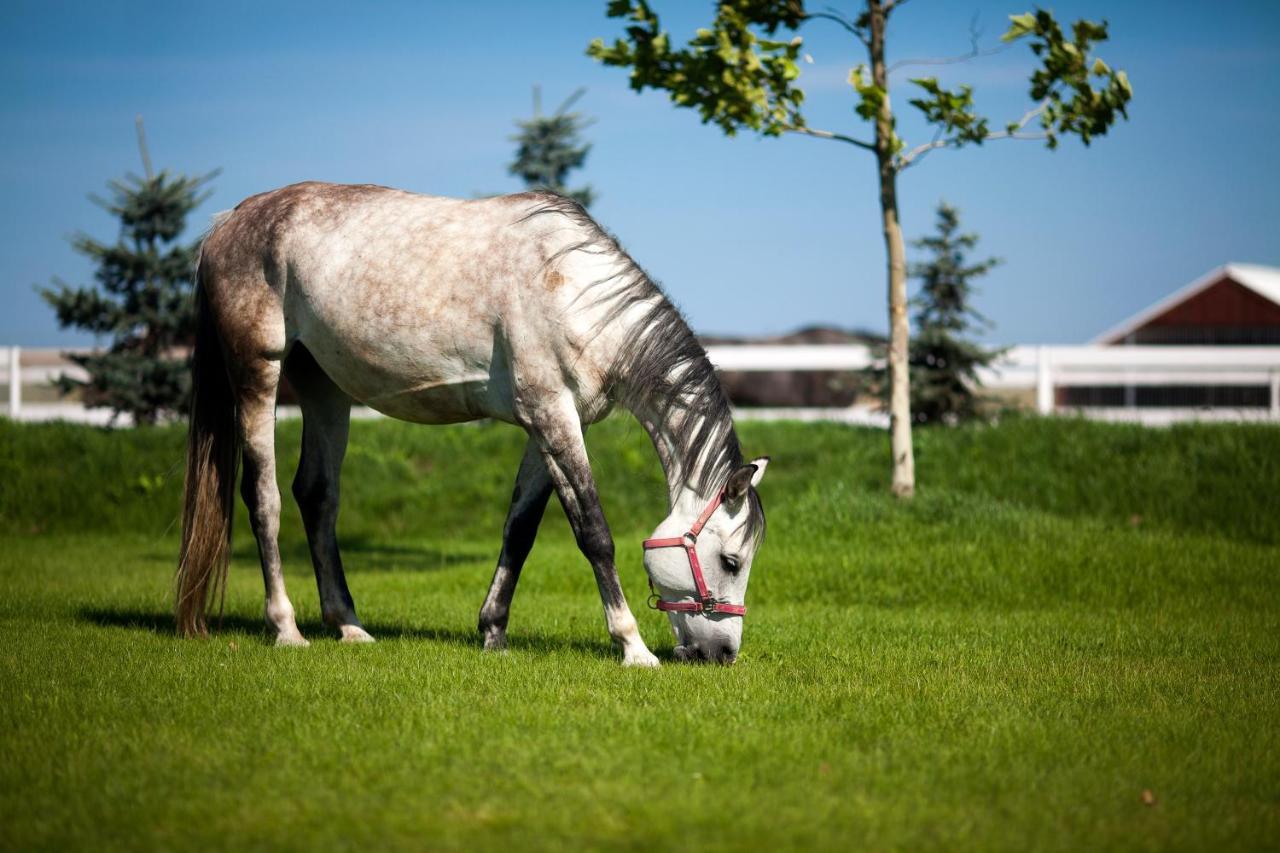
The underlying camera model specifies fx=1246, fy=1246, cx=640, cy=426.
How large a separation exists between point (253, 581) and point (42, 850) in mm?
7724

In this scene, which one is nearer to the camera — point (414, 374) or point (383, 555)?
point (414, 374)

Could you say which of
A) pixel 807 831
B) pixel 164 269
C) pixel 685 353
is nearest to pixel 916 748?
pixel 807 831

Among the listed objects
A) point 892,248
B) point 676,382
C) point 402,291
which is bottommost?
point 676,382

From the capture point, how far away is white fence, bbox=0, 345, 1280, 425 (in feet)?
51.7

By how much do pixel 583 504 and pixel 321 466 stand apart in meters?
2.08

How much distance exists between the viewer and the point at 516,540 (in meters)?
6.87

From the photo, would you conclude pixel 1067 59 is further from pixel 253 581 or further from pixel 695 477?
pixel 253 581

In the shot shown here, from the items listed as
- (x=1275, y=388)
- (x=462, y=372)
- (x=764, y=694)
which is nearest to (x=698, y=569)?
(x=764, y=694)

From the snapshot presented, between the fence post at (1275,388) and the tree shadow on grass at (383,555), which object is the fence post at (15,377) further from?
the fence post at (1275,388)

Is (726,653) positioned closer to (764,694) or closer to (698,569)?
(698,569)

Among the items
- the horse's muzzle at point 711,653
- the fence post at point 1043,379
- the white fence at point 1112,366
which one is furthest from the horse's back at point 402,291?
the fence post at point 1043,379

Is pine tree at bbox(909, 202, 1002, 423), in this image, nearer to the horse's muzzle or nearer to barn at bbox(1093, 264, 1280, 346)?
the horse's muzzle

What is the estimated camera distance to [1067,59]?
33.2 feet

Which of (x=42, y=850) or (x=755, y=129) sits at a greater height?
(x=755, y=129)
